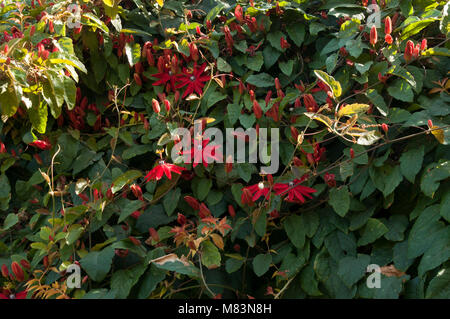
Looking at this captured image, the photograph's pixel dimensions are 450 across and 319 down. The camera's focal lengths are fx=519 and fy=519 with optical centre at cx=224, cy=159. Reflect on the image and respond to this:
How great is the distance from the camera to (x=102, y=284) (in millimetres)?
1465

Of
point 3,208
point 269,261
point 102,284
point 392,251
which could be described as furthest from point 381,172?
point 3,208

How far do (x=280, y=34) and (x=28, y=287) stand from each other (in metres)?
1.10

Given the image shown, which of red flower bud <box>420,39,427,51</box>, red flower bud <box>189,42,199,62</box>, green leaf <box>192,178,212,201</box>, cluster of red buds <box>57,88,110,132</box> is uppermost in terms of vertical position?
red flower bud <box>420,39,427,51</box>

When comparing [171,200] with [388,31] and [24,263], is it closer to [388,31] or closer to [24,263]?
[24,263]

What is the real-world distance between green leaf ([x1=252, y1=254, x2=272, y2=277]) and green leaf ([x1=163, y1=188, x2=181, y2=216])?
0.28 m

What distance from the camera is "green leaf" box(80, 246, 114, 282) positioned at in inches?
54.5

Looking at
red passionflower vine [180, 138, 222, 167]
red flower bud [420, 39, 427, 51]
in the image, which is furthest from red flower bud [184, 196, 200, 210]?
red flower bud [420, 39, 427, 51]

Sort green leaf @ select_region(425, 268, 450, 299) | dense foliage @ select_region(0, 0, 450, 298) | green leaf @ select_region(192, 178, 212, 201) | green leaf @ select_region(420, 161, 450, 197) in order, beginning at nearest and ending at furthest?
1. green leaf @ select_region(425, 268, 450, 299)
2. green leaf @ select_region(420, 161, 450, 197)
3. dense foliage @ select_region(0, 0, 450, 298)
4. green leaf @ select_region(192, 178, 212, 201)

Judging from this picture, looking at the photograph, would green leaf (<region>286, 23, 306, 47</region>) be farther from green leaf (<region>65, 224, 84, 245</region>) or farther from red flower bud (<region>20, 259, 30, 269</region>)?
red flower bud (<region>20, 259, 30, 269</region>)

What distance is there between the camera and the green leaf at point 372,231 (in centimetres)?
132

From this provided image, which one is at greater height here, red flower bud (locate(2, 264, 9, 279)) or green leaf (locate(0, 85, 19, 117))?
green leaf (locate(0, 85, 19, 117))

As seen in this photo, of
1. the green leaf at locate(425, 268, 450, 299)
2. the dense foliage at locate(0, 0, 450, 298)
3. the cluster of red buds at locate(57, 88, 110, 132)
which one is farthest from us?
the cluster of red buds at locate(57, 88, 110, 132)

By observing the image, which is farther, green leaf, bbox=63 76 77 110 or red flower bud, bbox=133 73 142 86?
red flower bud, bbox=133 73 142 86

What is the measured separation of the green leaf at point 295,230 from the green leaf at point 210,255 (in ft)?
0.71
